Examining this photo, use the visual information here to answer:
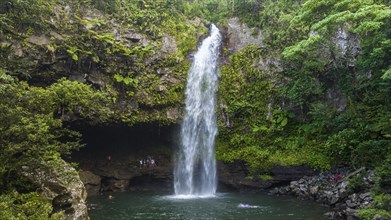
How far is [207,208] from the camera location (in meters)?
14.4

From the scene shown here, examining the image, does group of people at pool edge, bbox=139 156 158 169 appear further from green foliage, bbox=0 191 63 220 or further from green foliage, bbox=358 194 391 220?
green foliage, bbox=358 194 391 220

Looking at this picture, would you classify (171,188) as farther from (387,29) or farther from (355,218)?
(387,29)

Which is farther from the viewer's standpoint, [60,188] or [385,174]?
[385,174]

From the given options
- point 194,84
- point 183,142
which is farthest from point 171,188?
point 194,84

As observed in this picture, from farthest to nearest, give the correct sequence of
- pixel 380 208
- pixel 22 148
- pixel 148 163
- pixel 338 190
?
pixel 148 163, pixel 338 190, pixel 380 208, pixel 22 148

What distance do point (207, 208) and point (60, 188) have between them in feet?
21.7

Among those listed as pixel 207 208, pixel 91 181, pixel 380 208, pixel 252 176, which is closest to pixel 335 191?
pixel 380 208

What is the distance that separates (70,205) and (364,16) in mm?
12447

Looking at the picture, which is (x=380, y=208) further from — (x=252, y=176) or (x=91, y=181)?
(x=91, y=181)

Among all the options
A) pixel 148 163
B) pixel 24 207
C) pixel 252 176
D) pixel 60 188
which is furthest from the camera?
pixel 148 163

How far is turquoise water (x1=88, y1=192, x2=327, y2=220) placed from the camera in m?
12.9

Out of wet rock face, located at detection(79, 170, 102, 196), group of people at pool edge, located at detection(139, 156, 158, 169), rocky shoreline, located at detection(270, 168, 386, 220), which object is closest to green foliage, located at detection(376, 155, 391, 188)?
rocky shoreline, located at detection(270, 168, 386, 220)

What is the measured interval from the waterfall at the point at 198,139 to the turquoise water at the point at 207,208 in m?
1.72

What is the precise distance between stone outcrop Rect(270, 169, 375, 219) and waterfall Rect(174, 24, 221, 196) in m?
3.88
